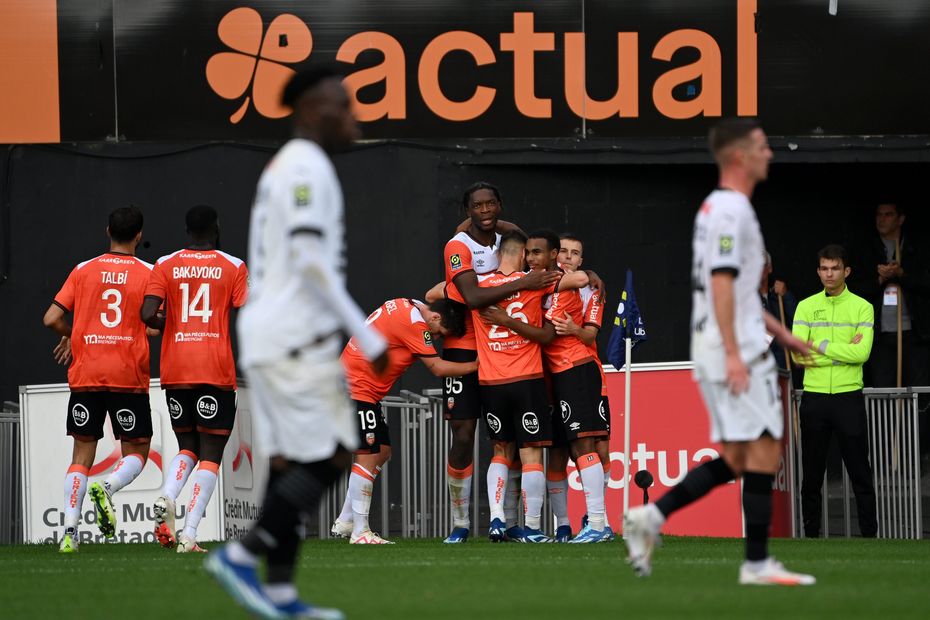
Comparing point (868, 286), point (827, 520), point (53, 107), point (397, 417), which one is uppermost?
point (53, 107)

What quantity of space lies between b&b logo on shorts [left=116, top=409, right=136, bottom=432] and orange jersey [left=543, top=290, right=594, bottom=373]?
2824mm

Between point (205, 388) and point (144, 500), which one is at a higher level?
point (205, 388)

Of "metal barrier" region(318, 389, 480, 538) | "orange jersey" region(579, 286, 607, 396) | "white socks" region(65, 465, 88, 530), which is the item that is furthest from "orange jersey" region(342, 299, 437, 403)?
"metal barrier" region(318, 389, 480, 538)

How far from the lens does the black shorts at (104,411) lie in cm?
1123

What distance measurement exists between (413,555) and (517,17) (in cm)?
649

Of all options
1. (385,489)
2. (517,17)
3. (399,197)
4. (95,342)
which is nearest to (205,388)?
(95,342)

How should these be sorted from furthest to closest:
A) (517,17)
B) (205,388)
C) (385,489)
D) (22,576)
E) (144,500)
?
(517,17)
(385,489)
(144,500)
(205,388)
(22,576)

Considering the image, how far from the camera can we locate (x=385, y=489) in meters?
13.9

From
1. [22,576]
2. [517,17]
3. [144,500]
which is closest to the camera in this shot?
[22,576]

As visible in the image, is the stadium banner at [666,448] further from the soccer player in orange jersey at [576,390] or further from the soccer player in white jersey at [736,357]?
the soccer player in white jersey at [736,357]

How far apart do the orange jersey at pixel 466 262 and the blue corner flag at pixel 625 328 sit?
1.12 metres

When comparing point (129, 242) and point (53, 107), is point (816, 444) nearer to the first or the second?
point (129, 242)

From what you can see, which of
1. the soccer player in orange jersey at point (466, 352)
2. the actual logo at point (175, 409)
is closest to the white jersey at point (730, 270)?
the soccer player in orange jersey at point (466, 352)

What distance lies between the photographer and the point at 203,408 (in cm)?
1083
